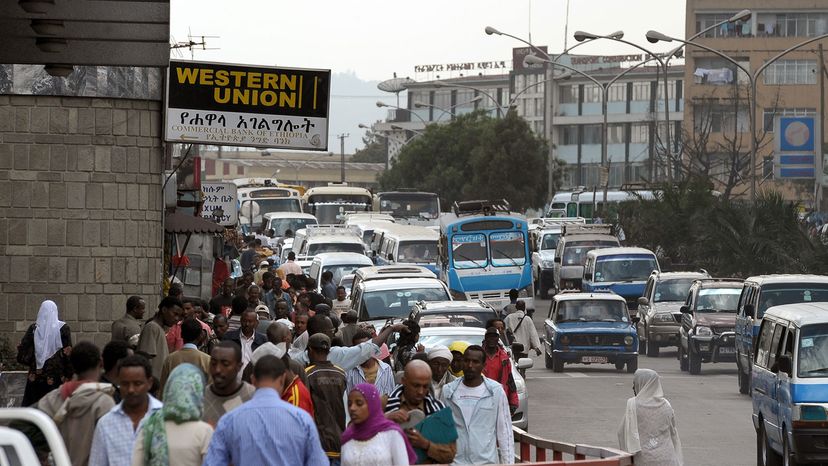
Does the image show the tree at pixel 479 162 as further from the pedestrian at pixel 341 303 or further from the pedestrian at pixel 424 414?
the pedestrian at pixel 424 414

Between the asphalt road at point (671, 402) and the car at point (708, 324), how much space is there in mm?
363

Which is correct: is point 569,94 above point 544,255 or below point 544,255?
above

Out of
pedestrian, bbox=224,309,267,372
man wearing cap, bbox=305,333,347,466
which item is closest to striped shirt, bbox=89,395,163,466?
man wearing cap, bbox=305,333,347,466

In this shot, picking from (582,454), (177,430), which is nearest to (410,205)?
(582,454)

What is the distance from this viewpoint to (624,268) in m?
Result: 41.2

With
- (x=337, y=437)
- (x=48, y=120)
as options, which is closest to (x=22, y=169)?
(x=48, y=120)

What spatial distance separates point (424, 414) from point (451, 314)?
12078mm

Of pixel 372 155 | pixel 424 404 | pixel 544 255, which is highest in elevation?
pixel 372 155

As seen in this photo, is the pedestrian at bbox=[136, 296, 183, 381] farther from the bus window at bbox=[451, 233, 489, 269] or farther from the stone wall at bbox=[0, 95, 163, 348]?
the bus window at bbox=[451, 233, 489, 269]

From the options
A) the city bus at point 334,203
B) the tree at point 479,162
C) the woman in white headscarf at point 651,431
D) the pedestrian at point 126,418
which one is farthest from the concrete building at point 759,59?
the pedestrian at point 126,418

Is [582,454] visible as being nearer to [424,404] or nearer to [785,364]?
[424,404]

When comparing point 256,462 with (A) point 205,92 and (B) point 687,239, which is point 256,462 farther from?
(B) point 687,239

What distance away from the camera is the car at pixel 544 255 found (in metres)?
52.9

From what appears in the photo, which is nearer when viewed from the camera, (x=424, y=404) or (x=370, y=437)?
(x=370, y=437)
